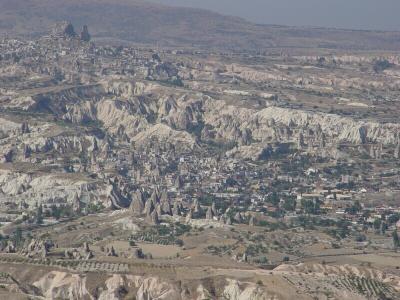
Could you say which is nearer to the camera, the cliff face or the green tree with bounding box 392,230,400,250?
the cliff face

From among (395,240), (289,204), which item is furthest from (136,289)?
(289,204)

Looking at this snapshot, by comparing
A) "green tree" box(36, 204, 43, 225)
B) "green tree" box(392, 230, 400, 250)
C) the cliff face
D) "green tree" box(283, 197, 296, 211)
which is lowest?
"green tree" box(36, 204, 43, 225)

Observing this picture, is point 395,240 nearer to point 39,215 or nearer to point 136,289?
point 136,289

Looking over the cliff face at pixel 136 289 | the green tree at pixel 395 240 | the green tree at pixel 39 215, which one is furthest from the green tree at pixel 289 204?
the cliff face at pixel 136 289

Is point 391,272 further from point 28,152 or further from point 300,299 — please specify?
point 28,152

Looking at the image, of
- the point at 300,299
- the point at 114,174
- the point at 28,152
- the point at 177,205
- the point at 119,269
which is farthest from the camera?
the point at 28,152

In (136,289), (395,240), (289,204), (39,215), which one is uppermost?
(136,289)

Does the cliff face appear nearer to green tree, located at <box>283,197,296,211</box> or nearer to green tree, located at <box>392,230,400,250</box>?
green tree, located at <box>392,230,400,250</box>

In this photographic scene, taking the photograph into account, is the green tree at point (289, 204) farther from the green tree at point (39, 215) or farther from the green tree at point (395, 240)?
the green tree at point (39, 215)

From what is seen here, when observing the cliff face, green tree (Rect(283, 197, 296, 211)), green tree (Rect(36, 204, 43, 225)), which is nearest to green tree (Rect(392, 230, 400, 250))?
green tree (Rect(283, 197, 296, 211))

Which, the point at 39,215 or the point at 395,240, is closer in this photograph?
the point at 395,240

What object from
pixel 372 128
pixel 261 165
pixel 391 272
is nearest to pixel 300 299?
pixel 391 272
